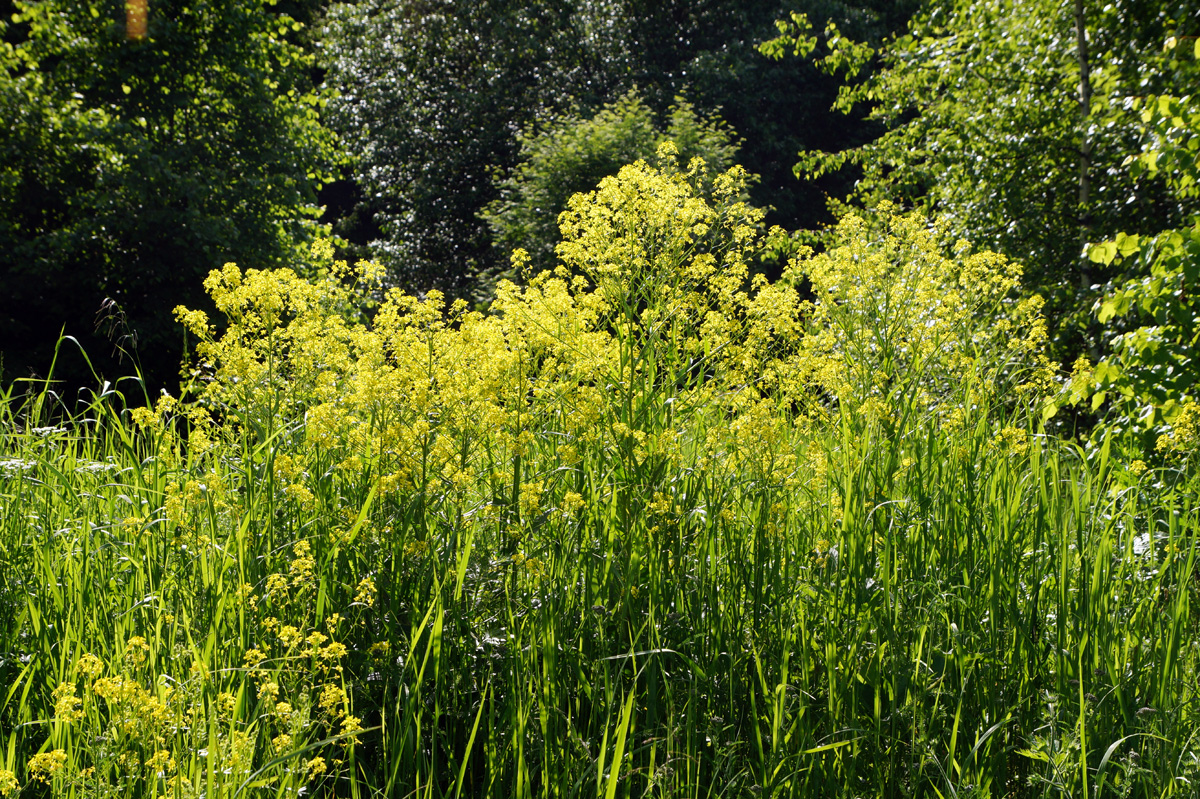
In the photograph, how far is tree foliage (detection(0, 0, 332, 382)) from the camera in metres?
8.77

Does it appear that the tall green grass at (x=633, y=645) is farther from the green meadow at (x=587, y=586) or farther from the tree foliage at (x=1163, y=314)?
the tree foliage at (x=1163, y=314)

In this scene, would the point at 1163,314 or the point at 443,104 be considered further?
the point at 443,104

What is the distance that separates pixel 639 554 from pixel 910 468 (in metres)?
0.96

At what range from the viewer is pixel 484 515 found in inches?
92.7

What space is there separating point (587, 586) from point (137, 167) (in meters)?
8.59

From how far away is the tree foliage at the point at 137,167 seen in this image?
8773 mm

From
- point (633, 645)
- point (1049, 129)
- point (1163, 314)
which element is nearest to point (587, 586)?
point (633, 645)

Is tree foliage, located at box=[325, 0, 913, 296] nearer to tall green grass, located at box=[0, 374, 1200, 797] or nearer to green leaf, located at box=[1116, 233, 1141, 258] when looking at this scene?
green leaf, located at box=[1116, 233, 1141, 258]

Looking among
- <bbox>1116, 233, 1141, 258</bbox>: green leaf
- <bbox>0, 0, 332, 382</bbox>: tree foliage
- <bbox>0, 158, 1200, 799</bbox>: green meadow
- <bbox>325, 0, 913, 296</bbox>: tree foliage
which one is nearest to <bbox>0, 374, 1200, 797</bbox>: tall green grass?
<bbox>0, 158, 1200, 799</bbox>: green meadow

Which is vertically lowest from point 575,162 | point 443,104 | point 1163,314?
point 1163,314

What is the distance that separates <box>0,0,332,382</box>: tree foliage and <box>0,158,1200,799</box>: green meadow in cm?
696

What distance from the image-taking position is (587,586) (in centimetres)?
217

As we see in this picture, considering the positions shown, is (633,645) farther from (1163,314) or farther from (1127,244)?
(1127,244)

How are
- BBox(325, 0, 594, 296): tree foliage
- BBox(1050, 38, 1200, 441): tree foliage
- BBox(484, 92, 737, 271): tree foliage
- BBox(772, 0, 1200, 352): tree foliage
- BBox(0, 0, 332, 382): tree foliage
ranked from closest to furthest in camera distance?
BBox(1050, 38, 1200, 441): tree foliage, BBox(772, 0, 1200, 352): tree foliage, BBox(0, 0, 332, 382): tree foliage, BBox(484, 92, 737, 271): tree foliage, BBox(325, 0, 594, 296): tree foliage
